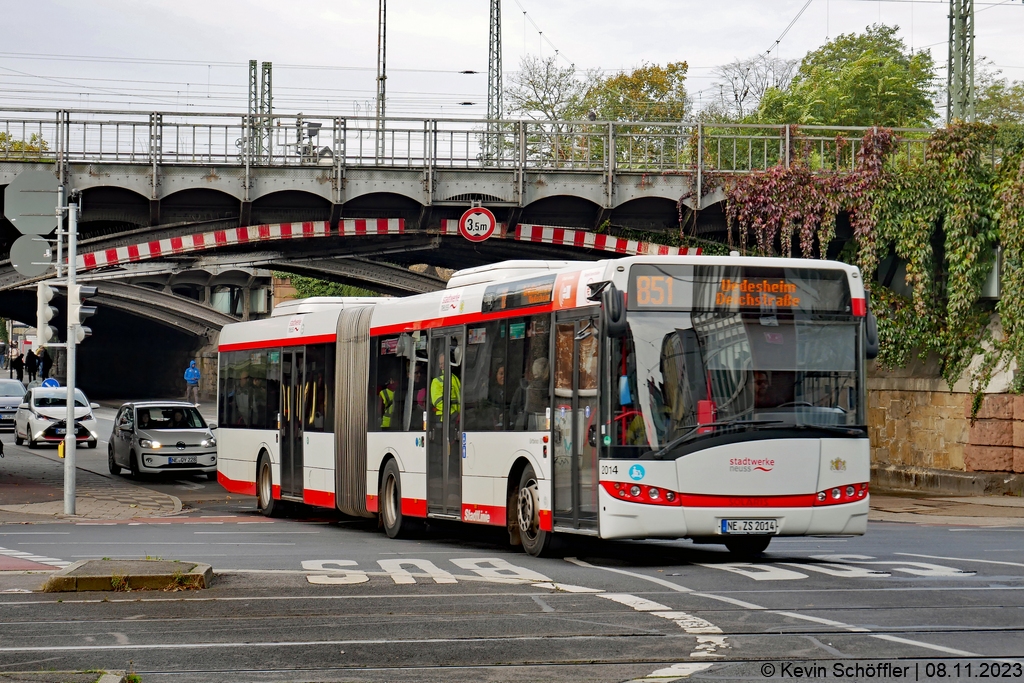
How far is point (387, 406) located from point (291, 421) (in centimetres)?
372

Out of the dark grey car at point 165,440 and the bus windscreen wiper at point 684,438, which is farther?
the dark grey car at point 165,440

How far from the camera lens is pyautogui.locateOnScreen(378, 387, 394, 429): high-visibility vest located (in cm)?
1867

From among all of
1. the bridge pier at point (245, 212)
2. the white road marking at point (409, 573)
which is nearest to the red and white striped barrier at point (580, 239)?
the bridge pier at point (245, 212)

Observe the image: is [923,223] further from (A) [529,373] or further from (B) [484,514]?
(A) [529,373]

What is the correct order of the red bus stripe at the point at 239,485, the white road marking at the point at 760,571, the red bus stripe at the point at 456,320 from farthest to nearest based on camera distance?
the red bus stripe at the point at 239,485 → the red bus stripe at the point at 456,320 → the white road marking at the point at 760,571

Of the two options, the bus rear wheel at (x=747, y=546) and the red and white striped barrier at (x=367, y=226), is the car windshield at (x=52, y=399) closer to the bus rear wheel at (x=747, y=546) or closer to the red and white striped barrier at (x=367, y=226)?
the red and white striped barrier at (x=367, y=226)

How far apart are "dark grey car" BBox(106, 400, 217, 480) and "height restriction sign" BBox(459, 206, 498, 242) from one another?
7393 millimetres

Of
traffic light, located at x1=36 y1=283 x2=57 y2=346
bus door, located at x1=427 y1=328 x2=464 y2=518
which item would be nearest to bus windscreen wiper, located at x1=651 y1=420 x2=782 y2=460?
bus door, located at x1=427 y1=328 x2=464 y2=518

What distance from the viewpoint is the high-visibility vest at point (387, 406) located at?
18.7m

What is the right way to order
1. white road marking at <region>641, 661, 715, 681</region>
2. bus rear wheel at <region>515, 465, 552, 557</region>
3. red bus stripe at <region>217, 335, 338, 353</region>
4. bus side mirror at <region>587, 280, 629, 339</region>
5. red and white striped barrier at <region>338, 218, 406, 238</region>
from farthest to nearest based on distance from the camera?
1. red and white striped barrier at <region>338, 218, 406, 238</region>
2. red bus stripe at <region>217, 335, 338, 353</region>
3. bus rear wheel at <region>515, 465, 552, 557</region>
4. bus side mirror at <region>587, 280, 629, 339</region>
5. white road marking at <region>641, 661, 715, 681</region>

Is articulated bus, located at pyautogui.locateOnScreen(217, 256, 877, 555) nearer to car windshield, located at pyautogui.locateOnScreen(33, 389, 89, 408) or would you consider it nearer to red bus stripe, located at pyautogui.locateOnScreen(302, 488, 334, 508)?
red bus stripe, located at pyautogui.locateOnScreen(302, 488, 334, 508)

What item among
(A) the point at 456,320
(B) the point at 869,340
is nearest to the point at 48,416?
(A) the point at 456,320

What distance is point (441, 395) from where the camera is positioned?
682 inches

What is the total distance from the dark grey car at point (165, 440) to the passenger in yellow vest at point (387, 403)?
14411 mm
